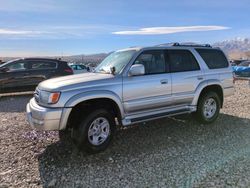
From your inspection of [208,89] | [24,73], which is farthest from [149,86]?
[24,73]

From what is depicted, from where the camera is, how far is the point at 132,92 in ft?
19.5

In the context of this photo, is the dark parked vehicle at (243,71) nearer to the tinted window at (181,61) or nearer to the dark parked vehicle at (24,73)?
the dark parked vehicle at (24,73)

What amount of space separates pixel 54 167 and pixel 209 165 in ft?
8.24

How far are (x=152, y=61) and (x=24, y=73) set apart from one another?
24.7 feet

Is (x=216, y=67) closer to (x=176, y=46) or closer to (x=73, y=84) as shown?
(x=176, y=46)

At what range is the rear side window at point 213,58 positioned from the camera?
24.9 ft

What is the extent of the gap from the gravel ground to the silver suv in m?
0.43

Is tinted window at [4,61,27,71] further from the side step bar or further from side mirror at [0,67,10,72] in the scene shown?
the side step bar

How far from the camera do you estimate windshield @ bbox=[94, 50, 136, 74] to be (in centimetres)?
621

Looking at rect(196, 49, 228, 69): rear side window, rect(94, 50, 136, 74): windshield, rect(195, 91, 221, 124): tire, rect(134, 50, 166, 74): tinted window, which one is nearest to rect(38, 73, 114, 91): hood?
rect(94, 50, 136, 74): windshield

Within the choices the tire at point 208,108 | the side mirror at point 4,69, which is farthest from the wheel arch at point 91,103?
the side mirror at point 4,69

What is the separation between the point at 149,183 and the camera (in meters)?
4.41

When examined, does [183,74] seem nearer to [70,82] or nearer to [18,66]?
[70,82]

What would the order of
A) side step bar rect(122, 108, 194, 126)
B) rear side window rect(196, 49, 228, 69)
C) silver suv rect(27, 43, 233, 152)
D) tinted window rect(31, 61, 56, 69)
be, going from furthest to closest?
tinted window rect(31, 61, 56, 69)
rear side window rect(196, 49, 228, 69)
side step bar rect(122, 108, 194, 126)
silver suv rect(27, 43, 233, 152)
